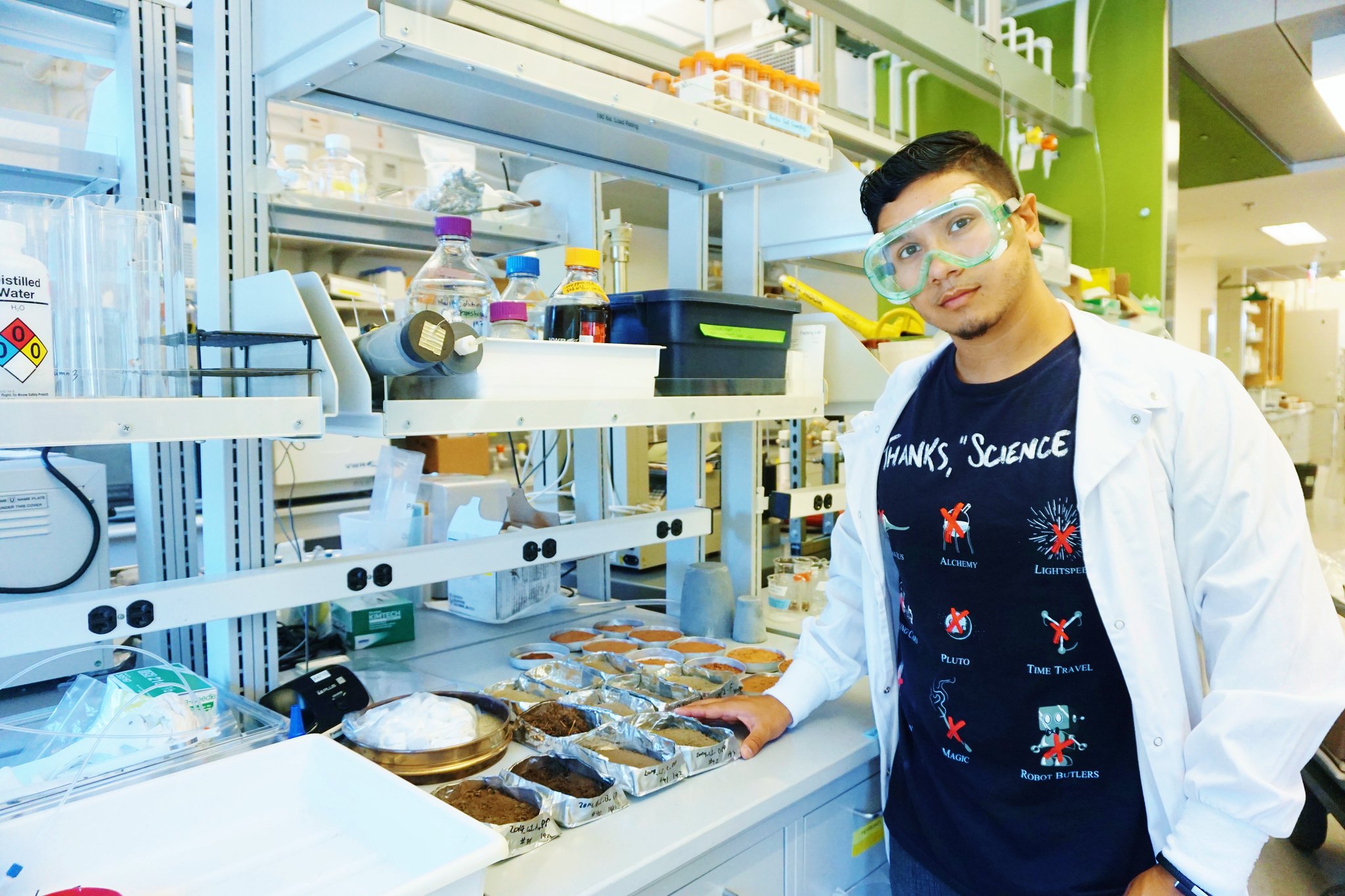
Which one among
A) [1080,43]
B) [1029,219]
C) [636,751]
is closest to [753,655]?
[636,751]

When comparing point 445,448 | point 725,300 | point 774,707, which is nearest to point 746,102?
point 725,300

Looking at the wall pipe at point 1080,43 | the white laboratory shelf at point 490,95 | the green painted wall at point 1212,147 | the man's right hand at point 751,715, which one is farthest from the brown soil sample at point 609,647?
the green painted wall at point 1212,147

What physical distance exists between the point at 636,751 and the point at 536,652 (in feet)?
1.72

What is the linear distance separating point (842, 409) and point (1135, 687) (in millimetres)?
1023

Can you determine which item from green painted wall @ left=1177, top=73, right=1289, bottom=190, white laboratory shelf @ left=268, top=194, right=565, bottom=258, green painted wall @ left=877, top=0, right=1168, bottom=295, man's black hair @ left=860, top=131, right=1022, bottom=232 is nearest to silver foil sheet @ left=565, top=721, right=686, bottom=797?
man's black hair @ left=860, top=131, right=1022, bottom=232

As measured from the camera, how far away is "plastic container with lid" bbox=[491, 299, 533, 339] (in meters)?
1.36

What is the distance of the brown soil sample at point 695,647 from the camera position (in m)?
1.76

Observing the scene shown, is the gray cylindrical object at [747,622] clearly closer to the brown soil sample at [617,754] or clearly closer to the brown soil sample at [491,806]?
the brown soil sample at [617,754]

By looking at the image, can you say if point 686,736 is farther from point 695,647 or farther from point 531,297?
point 531,297

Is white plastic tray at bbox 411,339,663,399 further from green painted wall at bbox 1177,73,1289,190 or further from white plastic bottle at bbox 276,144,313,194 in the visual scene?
green painted wall at bbox 1177,73,1289,190

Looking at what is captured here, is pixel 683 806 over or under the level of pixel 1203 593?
under

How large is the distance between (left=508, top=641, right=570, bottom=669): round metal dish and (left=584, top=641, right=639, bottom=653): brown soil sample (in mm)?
46

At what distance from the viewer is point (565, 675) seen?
156 cm

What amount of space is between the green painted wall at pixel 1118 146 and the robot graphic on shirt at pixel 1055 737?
114 inches
